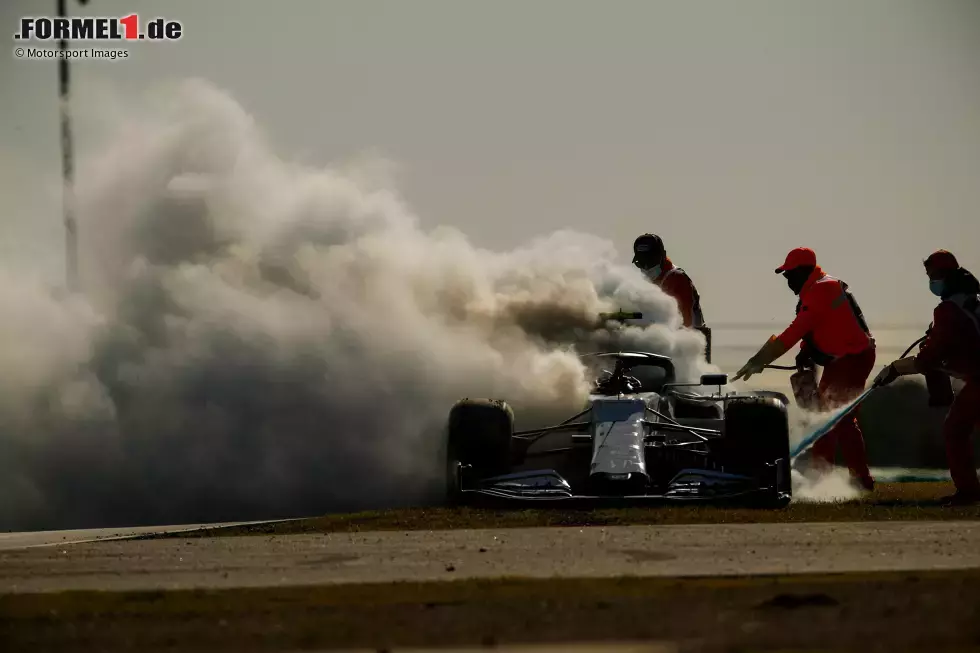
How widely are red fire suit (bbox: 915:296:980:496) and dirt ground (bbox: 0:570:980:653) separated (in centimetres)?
744

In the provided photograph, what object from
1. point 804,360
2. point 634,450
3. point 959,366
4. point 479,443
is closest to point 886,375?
point 959,366

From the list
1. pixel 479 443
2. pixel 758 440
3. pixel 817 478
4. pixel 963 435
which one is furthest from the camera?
pixel 817 478

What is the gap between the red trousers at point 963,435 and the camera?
19.2m

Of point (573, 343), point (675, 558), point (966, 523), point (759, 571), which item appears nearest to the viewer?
point (759, 571)

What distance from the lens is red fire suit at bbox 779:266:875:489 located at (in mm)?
21938

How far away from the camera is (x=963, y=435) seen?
19.4m

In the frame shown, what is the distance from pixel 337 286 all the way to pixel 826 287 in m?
8.95

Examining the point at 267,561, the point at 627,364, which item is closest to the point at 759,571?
the point at 267,561

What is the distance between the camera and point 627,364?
2181 cm

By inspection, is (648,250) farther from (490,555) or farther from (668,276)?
(490,555)

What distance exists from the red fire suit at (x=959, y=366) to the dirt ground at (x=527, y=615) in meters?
7.44

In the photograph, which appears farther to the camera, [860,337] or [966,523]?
[860,337]

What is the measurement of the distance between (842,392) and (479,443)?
5120 mm

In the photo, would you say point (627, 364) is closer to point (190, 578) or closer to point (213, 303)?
point (213, 303)
